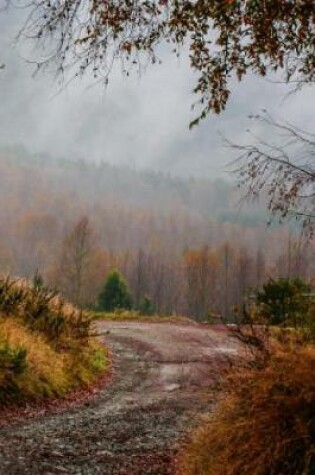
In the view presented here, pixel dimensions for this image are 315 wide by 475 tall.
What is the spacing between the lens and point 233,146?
5625mm

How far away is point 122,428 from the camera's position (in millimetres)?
7984

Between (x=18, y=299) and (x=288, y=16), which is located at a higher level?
(x=288, y=16)

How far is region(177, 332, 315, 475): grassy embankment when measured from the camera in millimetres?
4082

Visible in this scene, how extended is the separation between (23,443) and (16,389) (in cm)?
210

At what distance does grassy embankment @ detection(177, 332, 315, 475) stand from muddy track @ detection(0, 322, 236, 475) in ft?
2.09

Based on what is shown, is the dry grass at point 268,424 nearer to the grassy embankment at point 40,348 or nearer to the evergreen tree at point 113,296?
the grassy embankment at point 40,348

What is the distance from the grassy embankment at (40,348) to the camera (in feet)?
29.7

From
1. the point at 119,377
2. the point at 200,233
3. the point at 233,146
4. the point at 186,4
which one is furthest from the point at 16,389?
the point at 200,233

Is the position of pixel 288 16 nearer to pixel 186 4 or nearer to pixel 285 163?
pixel 186 4

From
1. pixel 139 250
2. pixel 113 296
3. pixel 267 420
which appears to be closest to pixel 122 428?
pixel 267 420

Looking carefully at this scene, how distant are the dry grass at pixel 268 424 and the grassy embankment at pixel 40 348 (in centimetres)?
445

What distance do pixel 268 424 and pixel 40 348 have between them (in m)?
7.15

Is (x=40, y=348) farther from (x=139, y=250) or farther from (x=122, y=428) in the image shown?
(x=139, y=250)

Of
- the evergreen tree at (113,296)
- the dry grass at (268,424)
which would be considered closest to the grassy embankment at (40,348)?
the dry grass at (268,424)
